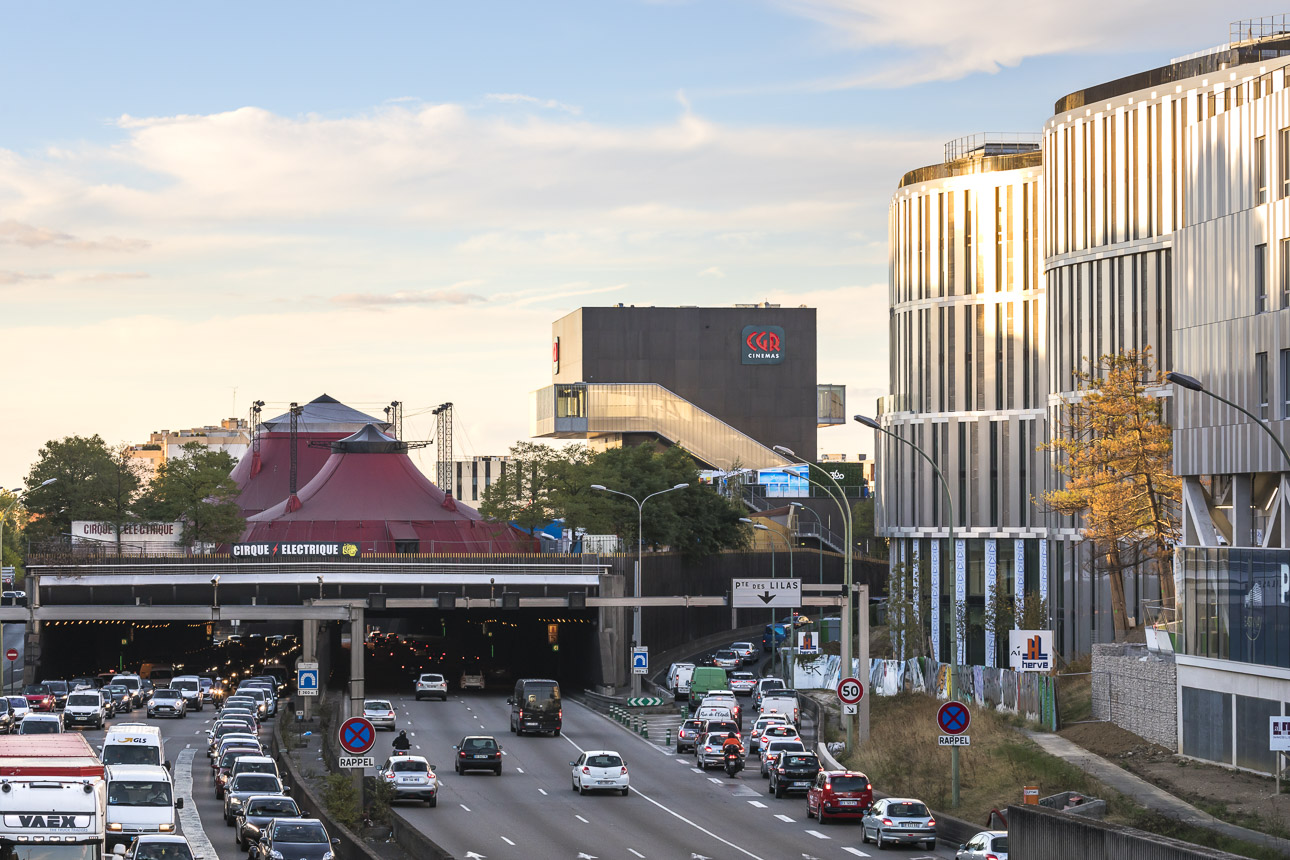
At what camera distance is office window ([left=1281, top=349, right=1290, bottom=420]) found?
43.3m

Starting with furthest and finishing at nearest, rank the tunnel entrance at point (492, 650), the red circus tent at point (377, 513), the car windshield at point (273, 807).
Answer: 1. the red circus tent at point (377, 513)
2. the tunnel entrance at point (492, 650)
3. the car windshield at point (273, 807)

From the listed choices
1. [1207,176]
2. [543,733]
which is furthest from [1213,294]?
[543,733]

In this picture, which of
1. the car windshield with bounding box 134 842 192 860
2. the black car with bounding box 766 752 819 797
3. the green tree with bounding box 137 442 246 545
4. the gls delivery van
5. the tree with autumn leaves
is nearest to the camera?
the car windshield with bounding box 134 842 192 860

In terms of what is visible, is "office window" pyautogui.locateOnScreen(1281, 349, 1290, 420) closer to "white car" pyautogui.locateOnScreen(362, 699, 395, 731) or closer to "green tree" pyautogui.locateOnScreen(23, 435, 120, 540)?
"white car" pyautogui.locateOnScreen(362, 699, 395, 731)

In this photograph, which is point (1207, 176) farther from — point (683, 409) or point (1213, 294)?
point (683, 409)

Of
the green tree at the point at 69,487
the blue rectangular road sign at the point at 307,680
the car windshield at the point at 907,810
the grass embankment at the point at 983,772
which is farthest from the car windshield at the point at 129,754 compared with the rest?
the green tree at the point at 69,487

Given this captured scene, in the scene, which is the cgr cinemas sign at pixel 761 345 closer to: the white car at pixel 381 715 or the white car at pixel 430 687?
the white car at pixel 430 687

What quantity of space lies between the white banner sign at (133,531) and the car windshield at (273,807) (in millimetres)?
77172

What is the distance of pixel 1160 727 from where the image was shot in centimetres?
4812

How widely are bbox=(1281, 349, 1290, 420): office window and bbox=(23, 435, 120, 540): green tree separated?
307 feet

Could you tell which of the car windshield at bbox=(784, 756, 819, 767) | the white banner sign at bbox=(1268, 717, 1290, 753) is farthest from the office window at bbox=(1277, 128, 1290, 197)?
the car windshield at bbox=(784, 756, 819, 767)

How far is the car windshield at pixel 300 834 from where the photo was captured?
32.1m

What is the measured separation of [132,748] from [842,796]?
1752cm

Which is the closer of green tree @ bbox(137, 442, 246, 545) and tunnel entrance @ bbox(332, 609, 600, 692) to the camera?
tunnel entrance @ bbox(332, 609, 600, 692)
